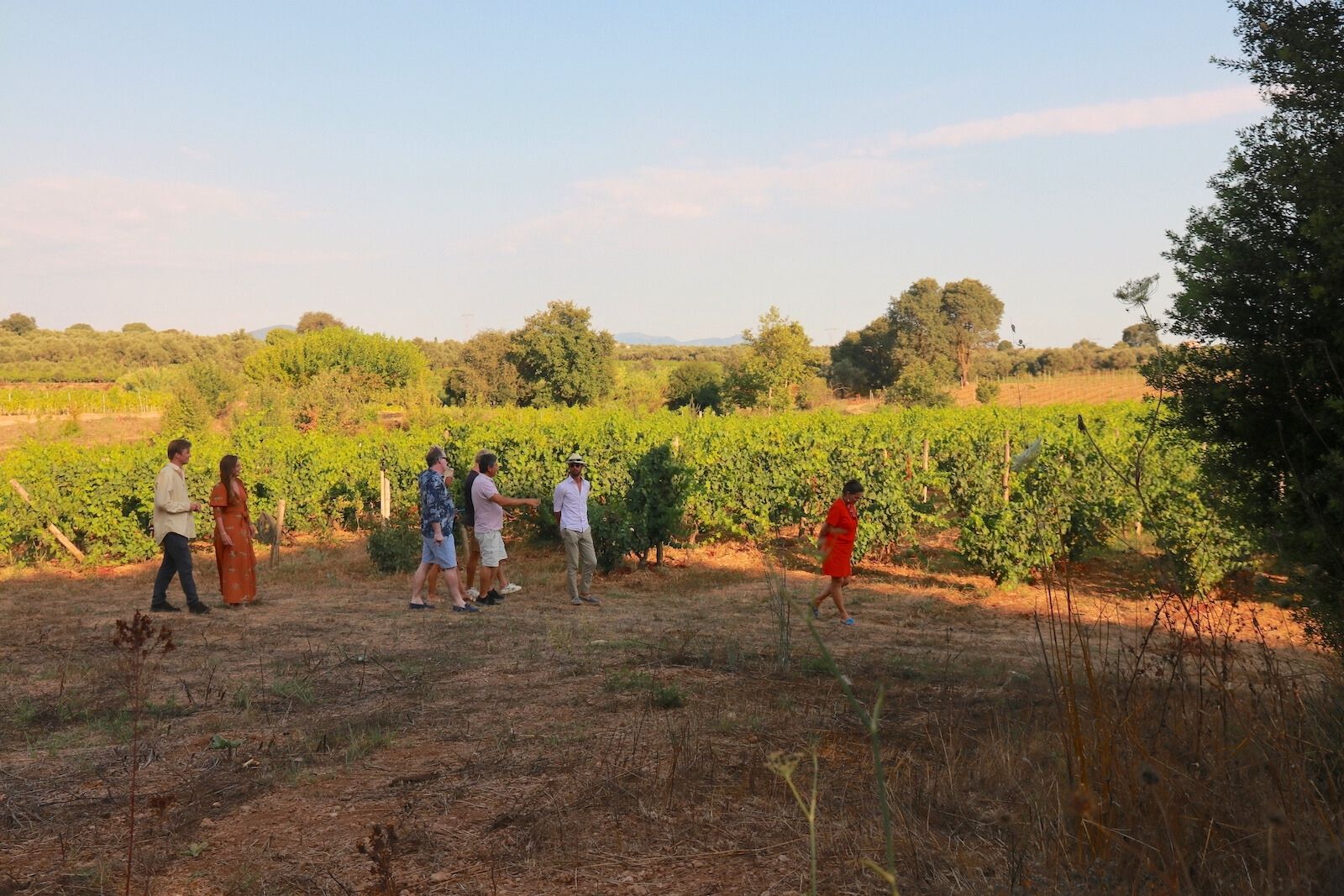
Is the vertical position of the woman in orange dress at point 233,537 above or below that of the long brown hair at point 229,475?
below

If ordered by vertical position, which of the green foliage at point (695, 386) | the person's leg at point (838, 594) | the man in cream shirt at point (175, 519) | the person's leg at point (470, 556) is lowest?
the person's leg at point (838, 594)

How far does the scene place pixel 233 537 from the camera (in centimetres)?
1040

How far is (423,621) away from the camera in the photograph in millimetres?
9742

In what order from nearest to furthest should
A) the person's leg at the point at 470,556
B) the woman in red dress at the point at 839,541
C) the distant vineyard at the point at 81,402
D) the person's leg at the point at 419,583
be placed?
the woman in red dress at the point at 839,541 → the person's leg at the point at 419,583 → the person's leg at the point at 470,556 → the distant vineyard at the point at 81,402

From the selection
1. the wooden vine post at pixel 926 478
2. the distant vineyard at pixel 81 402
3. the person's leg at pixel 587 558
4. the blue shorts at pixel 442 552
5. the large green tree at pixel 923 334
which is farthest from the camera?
the large green tree at pixel 923 334

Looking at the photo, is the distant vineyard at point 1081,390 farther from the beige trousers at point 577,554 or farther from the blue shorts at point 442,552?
the blue shorts at point 442,552

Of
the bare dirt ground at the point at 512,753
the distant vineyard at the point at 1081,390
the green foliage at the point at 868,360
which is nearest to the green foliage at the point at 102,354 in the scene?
the green foliage at the point at 868,360

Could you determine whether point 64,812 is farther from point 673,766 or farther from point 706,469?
point 706,469

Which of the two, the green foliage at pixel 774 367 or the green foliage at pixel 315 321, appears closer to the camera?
the green foliage at pixel 774 367

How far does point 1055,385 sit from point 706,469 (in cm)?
3509

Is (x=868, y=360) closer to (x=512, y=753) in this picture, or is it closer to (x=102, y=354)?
(x=102, y=354)

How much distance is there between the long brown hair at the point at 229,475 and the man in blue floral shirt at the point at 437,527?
1.90 metres

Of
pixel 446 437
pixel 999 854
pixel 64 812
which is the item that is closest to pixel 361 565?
pixel 446 437

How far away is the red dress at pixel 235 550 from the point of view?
33.6 feet
